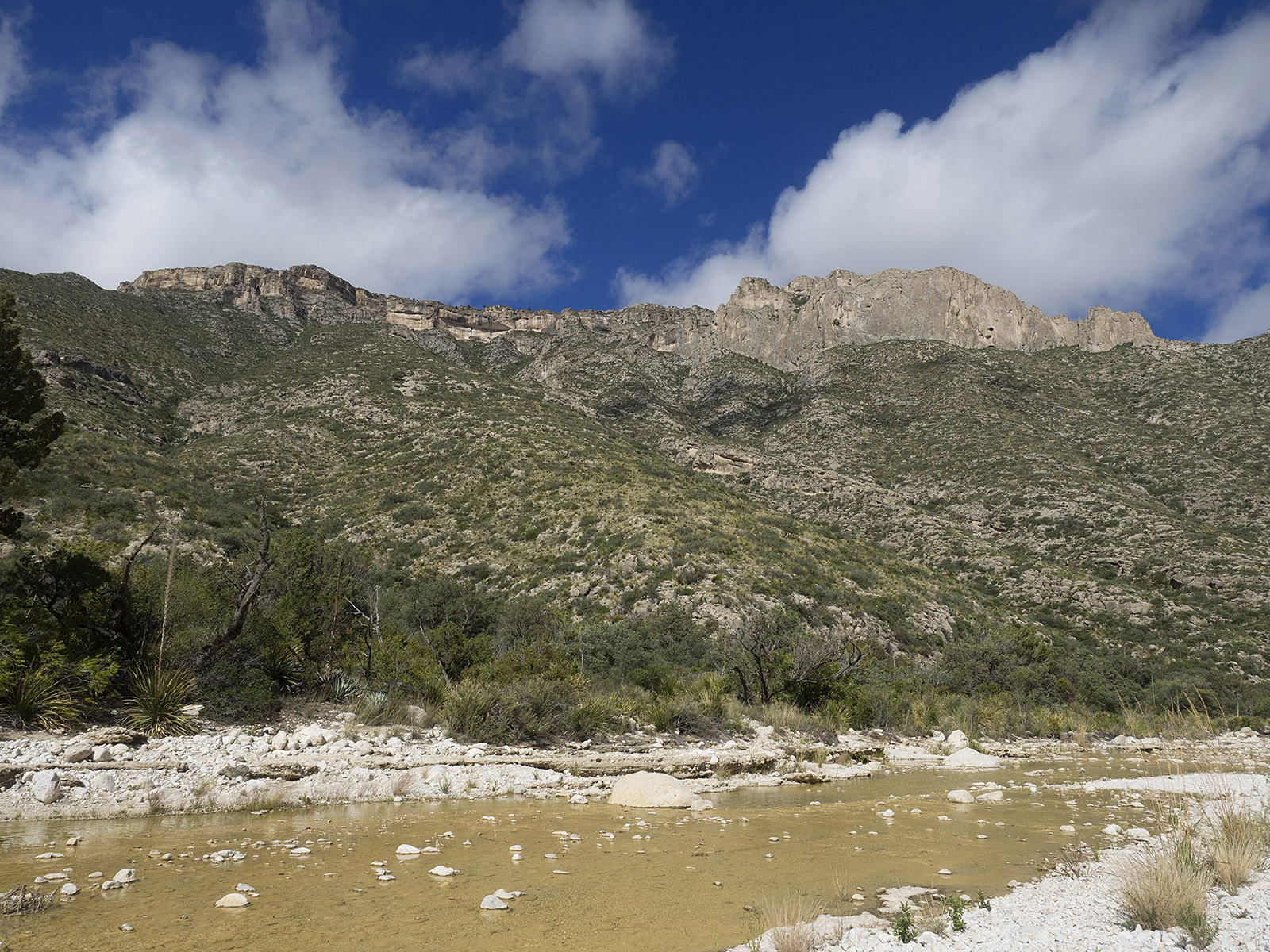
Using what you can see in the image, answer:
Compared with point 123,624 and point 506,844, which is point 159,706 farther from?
point 506,844

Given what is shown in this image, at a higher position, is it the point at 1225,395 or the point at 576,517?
the point at 1225,395

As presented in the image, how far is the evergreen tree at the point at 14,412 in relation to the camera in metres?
12.5

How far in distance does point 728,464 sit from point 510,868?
2184 inches

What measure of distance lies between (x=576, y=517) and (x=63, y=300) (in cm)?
5941

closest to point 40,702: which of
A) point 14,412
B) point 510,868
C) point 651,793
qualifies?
point 14,412

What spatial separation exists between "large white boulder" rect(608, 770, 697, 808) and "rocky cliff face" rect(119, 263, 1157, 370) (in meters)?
83.2

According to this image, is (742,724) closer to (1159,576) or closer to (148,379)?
(1159,576)

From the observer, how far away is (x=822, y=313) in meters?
96.9

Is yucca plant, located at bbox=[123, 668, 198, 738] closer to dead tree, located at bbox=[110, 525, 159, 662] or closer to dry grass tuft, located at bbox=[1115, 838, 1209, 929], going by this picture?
dead tree, located at bbox=[110, 525, 159, 662]

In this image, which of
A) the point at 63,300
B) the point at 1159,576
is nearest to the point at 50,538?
the point at 63,300

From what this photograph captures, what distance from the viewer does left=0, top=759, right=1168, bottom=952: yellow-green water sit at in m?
4.82

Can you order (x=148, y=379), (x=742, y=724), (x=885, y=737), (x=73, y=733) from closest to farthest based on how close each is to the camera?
1. (x=73, y=733)
2. (x=742, y=724)
3. (x=885, y=737)
4. (x=148, y=379)

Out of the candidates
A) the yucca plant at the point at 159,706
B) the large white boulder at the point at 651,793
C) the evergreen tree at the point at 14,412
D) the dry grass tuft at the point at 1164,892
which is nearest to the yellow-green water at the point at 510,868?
the large white boulder at the point at 651,793

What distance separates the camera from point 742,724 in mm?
17469
